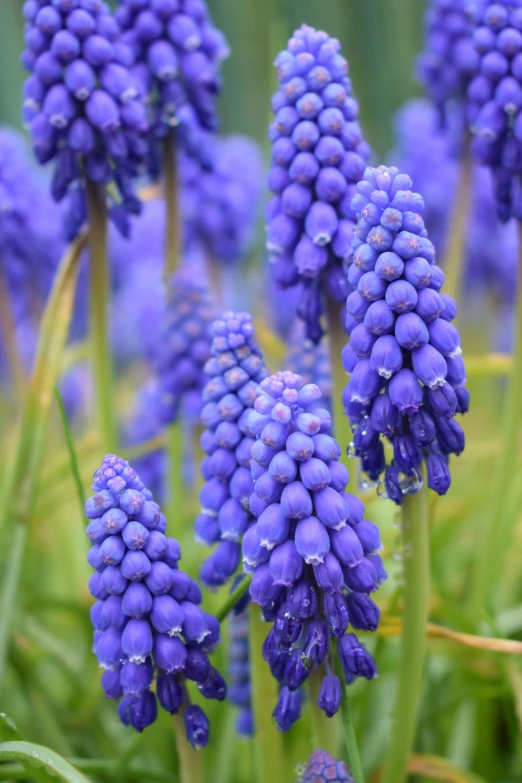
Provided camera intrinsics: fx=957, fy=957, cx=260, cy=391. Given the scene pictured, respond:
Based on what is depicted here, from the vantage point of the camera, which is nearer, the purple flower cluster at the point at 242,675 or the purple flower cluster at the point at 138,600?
the purple flower cluster at the point at 138,600

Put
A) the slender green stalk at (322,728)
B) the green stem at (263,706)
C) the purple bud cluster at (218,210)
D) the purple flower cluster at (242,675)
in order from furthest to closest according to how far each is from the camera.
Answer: the purple bud cluster at (218,210)
the purple flower cluster at (242,675)
the green stem at (263,706)
the slender green stalk at (322,728)

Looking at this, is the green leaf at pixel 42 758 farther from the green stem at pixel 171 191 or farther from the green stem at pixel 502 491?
the green stem at pixel 171 191

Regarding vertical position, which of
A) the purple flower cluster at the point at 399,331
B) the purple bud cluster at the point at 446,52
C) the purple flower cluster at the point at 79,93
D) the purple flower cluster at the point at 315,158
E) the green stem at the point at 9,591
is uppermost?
the purple bud cluster at the point at 446,52

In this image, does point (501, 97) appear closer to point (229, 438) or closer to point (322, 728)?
point (229, 438)

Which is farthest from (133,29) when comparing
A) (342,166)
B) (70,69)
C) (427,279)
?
(427,279)

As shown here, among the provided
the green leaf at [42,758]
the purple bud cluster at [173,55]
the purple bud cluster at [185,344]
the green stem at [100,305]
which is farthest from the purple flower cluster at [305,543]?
the purple bud cluster at [173,55]

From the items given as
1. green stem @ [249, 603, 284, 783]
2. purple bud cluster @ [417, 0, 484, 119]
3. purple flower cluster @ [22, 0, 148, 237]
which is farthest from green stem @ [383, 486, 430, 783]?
purple bud cluster @ [417, 0, 484, 119]
